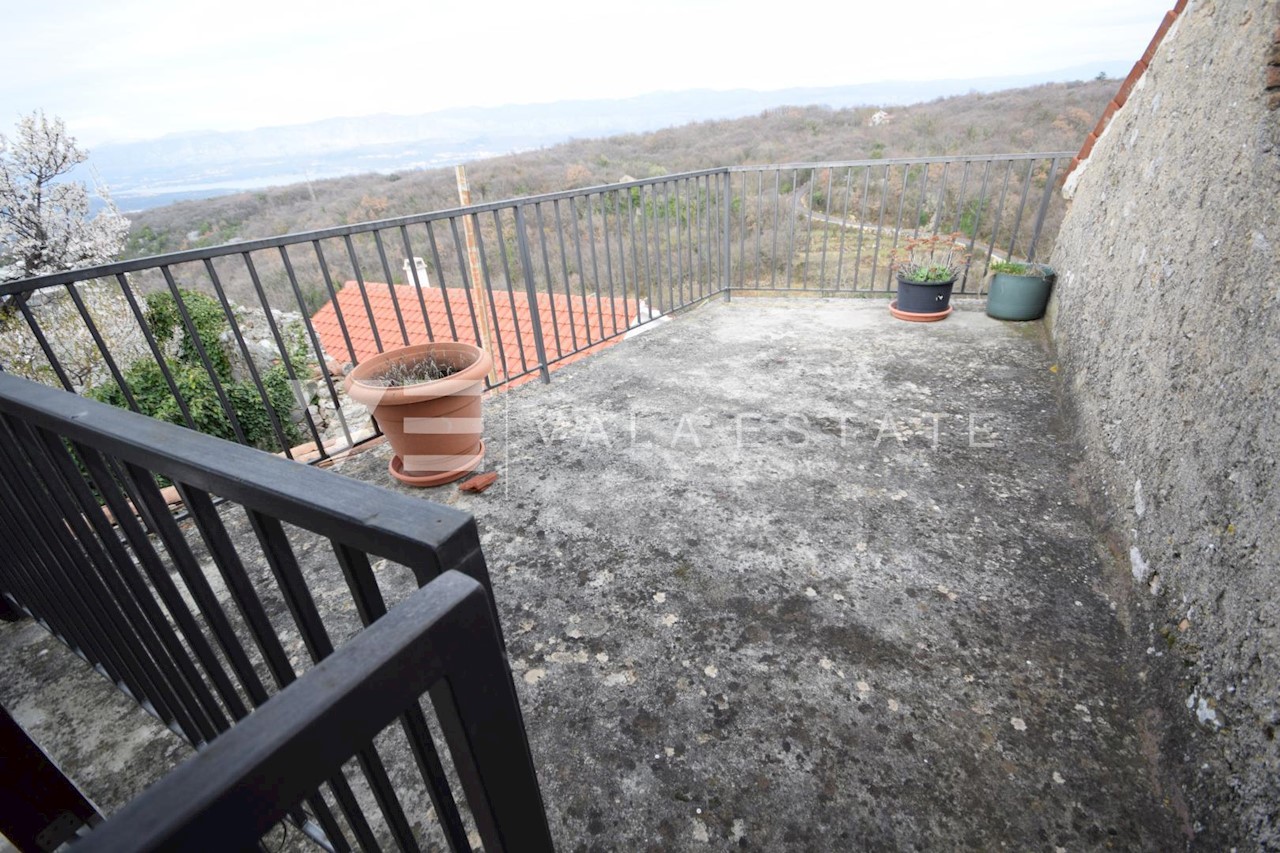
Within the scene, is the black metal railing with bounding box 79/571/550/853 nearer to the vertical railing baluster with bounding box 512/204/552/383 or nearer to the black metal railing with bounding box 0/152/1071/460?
the black metal railing with bounding box 0/152/1071/460

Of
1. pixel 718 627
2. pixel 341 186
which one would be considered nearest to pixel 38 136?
pixel 718 627

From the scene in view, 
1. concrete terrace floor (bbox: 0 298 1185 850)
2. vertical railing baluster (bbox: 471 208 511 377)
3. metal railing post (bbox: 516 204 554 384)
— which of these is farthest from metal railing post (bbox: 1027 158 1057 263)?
vertical railing baluster (bbox: 471 208 511 377)

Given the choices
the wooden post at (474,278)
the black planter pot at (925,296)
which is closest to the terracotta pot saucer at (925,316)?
the black planter pot at (925,296)

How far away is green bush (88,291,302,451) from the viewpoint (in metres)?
6.76

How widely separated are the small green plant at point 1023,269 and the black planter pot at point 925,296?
28 centimetres

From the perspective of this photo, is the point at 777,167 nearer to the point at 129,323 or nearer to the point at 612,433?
the point at 612,433

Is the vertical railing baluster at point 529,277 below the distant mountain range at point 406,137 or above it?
below

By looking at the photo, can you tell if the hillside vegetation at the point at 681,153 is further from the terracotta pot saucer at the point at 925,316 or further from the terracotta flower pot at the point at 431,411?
the terracotta flower pot at the point at 431,411

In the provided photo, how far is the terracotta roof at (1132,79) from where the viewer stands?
272cm

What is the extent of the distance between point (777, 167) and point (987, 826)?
4331 millimetres

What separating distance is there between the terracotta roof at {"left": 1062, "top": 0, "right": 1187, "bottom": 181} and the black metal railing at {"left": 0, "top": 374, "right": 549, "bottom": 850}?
155 inches

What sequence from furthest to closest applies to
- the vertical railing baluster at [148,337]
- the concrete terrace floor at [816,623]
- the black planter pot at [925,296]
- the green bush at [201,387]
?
the green bush at [201,387], the black planter pot at [925,296], the vertical railing baluster at [148,337], the concrete terrace floor at [816,623]

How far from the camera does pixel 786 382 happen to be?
322cm

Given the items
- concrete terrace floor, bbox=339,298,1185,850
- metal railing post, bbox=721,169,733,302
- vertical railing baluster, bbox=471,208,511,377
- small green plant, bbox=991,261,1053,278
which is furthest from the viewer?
metal railing post, bbox=721,169,733,302
